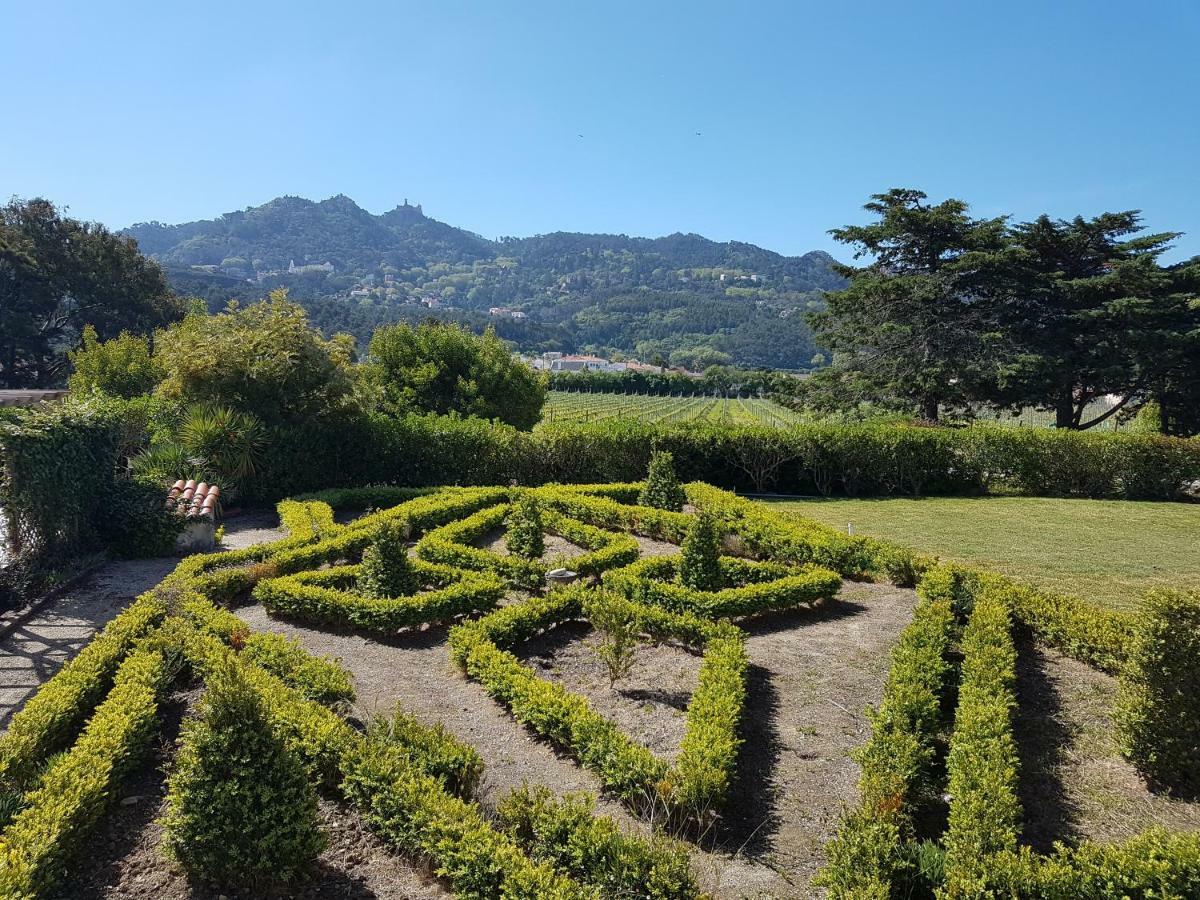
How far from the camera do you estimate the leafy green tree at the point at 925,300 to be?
2455 cm

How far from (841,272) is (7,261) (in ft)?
135

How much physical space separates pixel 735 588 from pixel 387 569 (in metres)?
3.89

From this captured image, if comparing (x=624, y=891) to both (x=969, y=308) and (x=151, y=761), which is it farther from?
(x=969, y=308)

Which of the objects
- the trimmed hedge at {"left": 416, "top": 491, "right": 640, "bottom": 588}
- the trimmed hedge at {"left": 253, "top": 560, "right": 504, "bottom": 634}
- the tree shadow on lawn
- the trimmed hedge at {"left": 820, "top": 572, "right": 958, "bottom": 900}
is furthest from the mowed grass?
the trimmed hedge at {"left": 253, "top": 560, "right": 504, "bottom": 634}

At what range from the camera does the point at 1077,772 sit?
474cm

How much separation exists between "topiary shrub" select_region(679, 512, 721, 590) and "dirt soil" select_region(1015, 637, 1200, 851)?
3139 mm

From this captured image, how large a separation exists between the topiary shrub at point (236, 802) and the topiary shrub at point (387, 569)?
13.6ft

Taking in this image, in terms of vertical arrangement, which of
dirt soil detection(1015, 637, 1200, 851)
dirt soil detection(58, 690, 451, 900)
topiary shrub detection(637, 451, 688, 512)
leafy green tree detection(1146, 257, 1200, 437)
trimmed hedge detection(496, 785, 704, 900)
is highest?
leafy green tree detection(1146, 257, 1200, 437)

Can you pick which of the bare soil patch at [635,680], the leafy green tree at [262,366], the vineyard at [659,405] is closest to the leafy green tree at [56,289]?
the leafy green tree at [262,366]

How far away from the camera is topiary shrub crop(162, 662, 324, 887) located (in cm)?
340

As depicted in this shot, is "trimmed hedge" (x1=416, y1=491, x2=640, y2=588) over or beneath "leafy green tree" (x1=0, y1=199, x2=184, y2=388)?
beneath

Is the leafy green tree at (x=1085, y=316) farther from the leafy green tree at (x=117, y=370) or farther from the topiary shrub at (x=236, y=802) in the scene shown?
the leafy green tree at (x=117, y=370)

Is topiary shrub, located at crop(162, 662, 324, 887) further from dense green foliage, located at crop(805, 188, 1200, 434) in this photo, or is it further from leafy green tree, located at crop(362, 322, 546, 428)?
dense green foliage, located at crop(805, 188, 1200, 434)

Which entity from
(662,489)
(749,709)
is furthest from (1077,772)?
(662,489)
